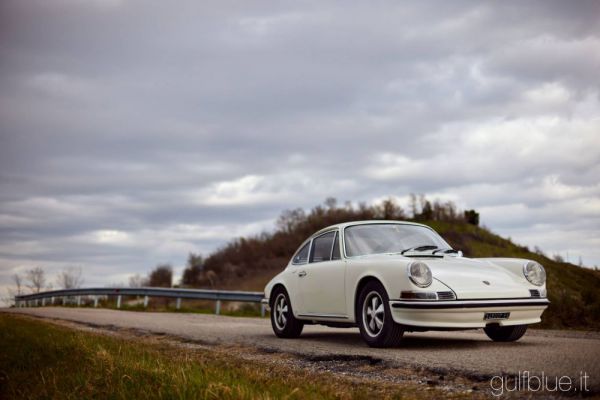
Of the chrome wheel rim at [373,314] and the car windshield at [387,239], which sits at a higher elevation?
the car windshield at [387,239]

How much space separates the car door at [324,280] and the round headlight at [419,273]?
1.31m

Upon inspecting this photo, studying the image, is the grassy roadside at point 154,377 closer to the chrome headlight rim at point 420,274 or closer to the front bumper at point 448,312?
the front bumper at point 448,312

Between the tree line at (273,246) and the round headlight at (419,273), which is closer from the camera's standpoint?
the round headlight at (419,273)

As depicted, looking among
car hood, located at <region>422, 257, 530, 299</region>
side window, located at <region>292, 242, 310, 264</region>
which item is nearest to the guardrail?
side window, located at <region>292, 242, 310, 264</region>

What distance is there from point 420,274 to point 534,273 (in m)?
1.67

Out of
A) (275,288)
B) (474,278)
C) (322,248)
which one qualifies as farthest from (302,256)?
(474,278)

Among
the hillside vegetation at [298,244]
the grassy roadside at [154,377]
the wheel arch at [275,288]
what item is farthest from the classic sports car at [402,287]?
the hillside vegetation at [298,244]

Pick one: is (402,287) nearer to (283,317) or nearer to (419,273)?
(419,273)

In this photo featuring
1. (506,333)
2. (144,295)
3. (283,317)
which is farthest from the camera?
(144,295)

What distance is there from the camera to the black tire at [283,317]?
9.52 meters

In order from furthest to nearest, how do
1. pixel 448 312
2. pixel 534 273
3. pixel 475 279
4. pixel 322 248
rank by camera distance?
pixel 322 248
pixel 534 273
pixel 475 279
pixel 448 312

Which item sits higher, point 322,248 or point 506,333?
point 322,248

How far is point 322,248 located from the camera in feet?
30.4

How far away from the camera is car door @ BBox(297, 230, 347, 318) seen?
830 centimetres
